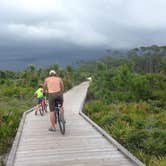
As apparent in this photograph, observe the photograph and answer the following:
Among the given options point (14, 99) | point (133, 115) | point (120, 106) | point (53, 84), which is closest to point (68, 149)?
point (53, 84)

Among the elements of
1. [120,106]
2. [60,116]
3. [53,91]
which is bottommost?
[120,106]

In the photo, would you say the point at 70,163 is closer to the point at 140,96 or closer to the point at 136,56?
the point at 140,96

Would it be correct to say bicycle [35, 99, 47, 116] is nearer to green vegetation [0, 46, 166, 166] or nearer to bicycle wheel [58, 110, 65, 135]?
green vegetation [0, 46, 166, 166]

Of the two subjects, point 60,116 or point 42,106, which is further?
point 42,106

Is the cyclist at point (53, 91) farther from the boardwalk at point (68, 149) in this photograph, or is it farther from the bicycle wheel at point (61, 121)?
the boardwalk at point (68, 149)

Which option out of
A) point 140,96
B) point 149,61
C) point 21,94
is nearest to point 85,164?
point 21,94

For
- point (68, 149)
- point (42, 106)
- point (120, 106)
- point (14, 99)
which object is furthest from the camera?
point (14, 99)

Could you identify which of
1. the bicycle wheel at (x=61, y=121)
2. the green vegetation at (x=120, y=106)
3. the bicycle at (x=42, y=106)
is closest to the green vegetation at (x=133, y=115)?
the green vegetation at (x=120, y=106)

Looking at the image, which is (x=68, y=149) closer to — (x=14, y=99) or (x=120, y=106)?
(x=120, y=106)

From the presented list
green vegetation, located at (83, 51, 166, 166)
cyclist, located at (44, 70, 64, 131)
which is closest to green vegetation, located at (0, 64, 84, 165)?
cyclist, located at (44, 70, 64, 131)

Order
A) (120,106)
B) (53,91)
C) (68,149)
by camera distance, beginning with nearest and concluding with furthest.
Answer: (68,149) < (53,91) < (120,106)

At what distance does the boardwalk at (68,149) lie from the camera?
8125 mm

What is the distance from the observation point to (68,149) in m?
9.42

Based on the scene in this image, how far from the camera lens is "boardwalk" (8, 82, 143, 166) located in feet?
26.7
